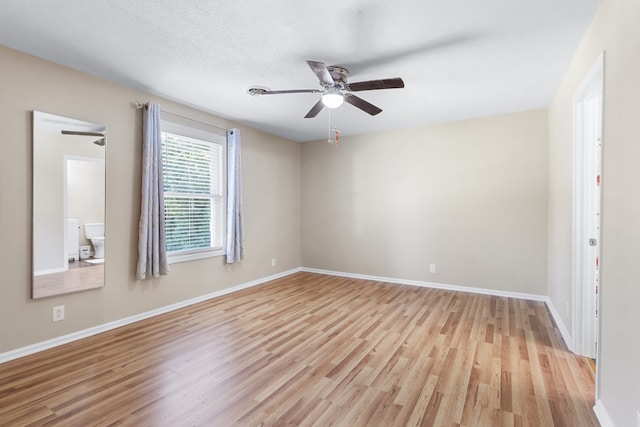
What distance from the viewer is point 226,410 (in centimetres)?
188

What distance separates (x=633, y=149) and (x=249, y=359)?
280 centimetres

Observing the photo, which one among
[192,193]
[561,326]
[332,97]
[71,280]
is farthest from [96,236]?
[561,326]

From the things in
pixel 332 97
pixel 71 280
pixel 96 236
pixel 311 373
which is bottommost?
pixel 311 373

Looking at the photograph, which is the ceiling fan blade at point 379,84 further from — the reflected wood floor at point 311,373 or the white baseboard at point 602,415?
the white baseboard at point 602,415

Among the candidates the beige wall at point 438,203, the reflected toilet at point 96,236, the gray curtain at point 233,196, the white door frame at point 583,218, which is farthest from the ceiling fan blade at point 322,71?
the beige wall at point 438,203

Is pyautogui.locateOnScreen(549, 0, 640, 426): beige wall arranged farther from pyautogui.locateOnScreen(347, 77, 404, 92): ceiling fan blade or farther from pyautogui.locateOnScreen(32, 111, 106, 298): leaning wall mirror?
pyautogui.locateOnScreen(32, 111, 106, 298): leaning wall mirror

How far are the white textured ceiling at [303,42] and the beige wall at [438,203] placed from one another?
87 cm

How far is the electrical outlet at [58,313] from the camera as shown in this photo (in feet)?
9.06

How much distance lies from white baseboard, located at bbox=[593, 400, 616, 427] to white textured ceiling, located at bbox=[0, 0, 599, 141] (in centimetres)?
249

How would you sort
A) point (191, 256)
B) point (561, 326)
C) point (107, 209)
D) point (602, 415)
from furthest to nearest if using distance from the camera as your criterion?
point (191, 256)
point (107, 209)
point (561, 326)
point (602, 415)

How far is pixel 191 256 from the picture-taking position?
402 cm

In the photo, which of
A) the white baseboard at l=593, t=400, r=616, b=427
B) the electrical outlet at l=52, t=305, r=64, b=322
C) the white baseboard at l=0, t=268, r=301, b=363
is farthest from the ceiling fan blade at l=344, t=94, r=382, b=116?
the electrical outlet at l=52, t=305, r=64, b=322

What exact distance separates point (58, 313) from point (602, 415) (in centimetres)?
419

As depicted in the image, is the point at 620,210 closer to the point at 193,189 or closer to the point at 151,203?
the point at 151,203
